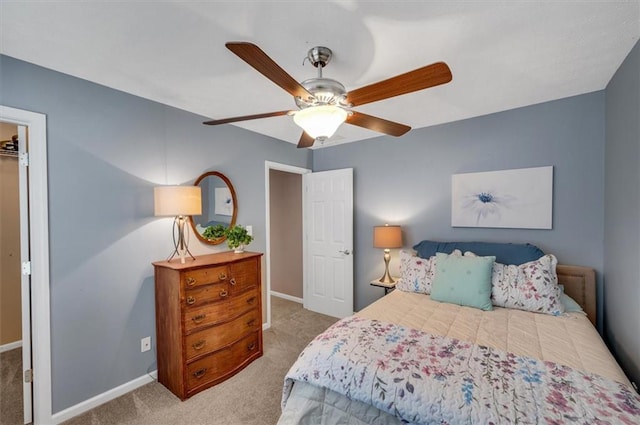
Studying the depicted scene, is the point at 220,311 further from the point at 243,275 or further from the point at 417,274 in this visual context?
the point at 417,274

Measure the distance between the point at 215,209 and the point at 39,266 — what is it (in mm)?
1377

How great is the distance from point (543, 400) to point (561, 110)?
255cm

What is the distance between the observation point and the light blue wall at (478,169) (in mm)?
2383

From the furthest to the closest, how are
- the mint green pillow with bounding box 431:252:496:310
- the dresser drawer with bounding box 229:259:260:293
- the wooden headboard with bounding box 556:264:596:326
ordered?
the dresser drawer with bounding box 229:259:260:293 < the wooden headboard with bounding box 556:264:596:326 < the mint green pillow with bounding box 431:252:496:310

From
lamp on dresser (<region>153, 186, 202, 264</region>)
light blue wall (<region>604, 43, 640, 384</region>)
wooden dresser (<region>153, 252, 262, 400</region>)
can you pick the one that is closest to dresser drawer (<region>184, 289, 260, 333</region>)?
wooden dresser (<region>153, 252, 262, 400</region>)

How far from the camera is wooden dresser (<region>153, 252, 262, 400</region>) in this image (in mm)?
2125

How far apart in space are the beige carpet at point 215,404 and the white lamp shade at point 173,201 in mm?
1464

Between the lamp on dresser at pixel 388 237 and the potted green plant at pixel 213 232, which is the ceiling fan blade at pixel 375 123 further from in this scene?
the potted green plant at pixel 213 232

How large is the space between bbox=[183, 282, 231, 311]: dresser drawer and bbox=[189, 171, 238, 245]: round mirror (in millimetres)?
599

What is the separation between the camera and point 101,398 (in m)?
2.07

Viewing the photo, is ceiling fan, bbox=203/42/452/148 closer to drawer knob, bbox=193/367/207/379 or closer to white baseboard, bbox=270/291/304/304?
drawer knob, bbox=193/367/207/379

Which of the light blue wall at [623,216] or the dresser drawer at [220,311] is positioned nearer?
the light blue wall at [623,216]

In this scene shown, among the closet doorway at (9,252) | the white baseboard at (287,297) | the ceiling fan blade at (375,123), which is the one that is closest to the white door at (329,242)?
the white baseboard at (287,297)

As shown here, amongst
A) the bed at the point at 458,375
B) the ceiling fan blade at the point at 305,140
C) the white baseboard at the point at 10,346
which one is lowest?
the white baseboard at the point at 10,346
